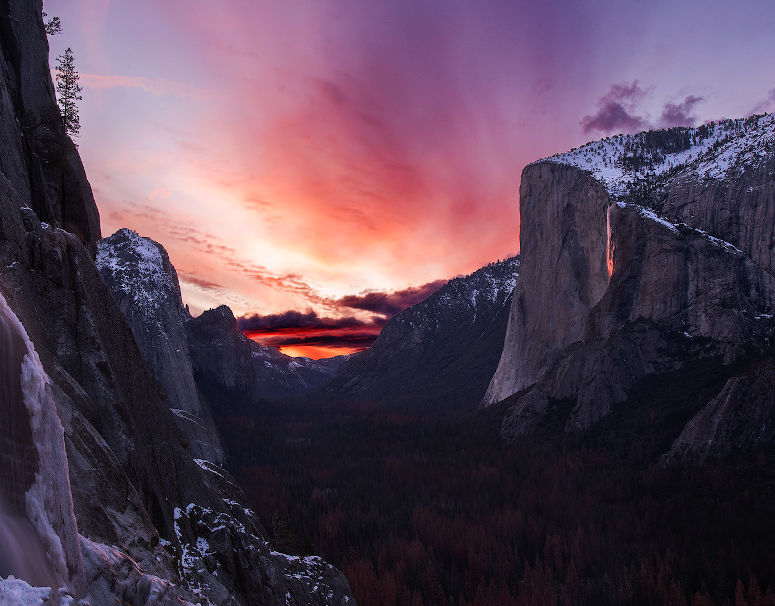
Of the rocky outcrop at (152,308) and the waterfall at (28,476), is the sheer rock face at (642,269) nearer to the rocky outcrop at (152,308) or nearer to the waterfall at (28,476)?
the rocky outcrop at (152,308)

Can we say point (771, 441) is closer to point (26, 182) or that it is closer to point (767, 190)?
point (767, 190)

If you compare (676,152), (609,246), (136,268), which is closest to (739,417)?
(609,246)

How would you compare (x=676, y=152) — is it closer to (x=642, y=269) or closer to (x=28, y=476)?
(x=642, y=269)

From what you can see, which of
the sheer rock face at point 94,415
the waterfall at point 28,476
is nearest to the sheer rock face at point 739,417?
the sheer rock face at point 94,415

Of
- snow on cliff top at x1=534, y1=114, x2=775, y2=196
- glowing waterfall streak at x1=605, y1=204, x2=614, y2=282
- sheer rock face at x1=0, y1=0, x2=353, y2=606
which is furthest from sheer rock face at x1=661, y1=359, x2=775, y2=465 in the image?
sheer rock face at x1=0, y1=0, x2=353, y2=606

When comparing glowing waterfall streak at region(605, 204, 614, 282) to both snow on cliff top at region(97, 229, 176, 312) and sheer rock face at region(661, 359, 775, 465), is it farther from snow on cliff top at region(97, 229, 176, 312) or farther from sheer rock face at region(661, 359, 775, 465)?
snow on cliff top at region(97, 229, 176, 312)

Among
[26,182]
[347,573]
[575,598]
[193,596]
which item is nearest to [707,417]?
[575,598]
